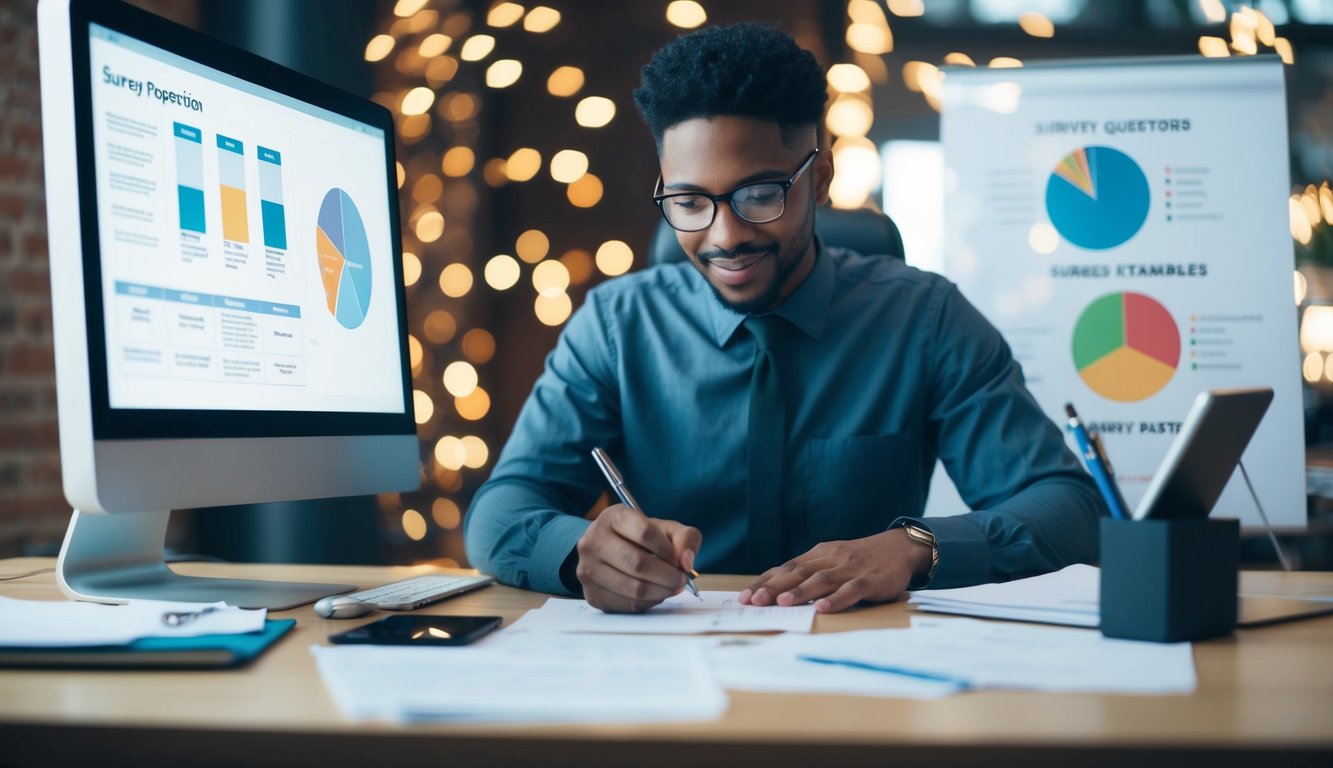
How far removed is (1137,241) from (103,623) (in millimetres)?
2377

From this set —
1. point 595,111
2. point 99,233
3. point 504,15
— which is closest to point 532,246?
point 595,111

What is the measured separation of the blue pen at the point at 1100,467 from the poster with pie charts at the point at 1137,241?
171 cm

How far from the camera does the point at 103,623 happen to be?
2.71 ft

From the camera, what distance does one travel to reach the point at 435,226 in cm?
353

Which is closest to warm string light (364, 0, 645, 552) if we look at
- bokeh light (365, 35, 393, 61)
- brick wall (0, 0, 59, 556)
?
bokeh light (365, 35, 393, 61)

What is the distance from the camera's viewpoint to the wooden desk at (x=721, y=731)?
22.4 inches

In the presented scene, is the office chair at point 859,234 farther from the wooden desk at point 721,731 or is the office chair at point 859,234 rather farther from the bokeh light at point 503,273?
the bokeh light at point 503,273

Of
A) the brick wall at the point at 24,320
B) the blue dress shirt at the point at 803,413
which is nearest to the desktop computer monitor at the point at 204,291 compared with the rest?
the blue dress shirt at the point at 803,413

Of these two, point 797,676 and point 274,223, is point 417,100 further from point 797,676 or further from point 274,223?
point 797,676

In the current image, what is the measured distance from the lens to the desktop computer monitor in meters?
0.92

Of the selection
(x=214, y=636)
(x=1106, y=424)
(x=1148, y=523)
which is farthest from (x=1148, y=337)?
(x=214, y=636)

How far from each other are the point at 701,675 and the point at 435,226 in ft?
9.92

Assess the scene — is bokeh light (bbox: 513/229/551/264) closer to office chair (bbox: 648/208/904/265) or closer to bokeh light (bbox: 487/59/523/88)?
bokeh light (bbox: 487/59/523/88)

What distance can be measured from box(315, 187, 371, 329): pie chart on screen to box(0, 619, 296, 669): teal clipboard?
52cm
